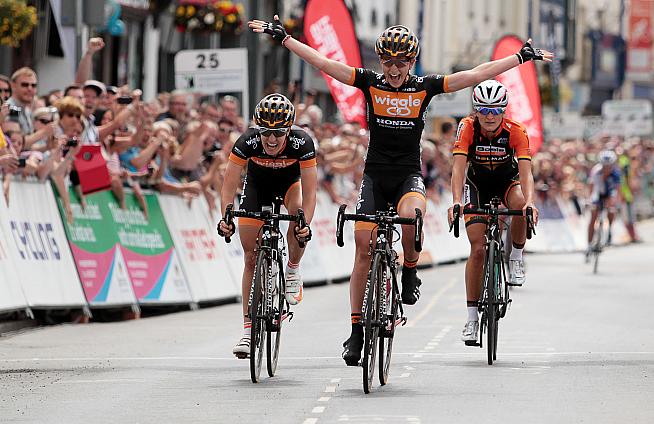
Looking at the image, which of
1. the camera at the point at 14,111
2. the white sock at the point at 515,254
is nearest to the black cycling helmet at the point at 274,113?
the white sock at the point at 515,254

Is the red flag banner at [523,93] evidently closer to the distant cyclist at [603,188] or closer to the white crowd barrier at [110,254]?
the distant cyclist at [603,188]

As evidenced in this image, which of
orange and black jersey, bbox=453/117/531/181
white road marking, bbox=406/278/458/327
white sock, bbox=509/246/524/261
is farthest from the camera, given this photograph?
white road marking, bbox=406/278/458/327

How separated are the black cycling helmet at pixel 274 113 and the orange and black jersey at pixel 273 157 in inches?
10.4

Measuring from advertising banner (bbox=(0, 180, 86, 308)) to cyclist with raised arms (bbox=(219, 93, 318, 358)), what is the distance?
13.7 ft

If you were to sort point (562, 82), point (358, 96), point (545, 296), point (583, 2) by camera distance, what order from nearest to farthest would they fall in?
point (545, 296)
point (358, 96)
point (562, 82)
point (583, 2)

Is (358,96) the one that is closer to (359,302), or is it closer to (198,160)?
(198,160)

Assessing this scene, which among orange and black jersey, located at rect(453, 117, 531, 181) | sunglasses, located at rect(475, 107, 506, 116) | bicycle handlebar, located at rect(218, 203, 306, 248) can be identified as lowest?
bicycle handlebar, located at rect(218, 203, 306, 248)

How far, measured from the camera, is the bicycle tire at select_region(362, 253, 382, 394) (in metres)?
11.0

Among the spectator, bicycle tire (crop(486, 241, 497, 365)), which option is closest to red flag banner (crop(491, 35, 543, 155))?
the spectator

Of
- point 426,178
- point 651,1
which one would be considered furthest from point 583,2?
point 426,178

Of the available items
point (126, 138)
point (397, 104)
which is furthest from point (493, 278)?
point (126, 138)

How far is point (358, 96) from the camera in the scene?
2825 centimetres

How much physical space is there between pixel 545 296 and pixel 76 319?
718 cm

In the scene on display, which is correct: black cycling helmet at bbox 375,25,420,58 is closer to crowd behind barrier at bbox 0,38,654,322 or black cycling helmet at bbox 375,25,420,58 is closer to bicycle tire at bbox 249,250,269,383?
bicycle tire at bbox 249,250,269,383
